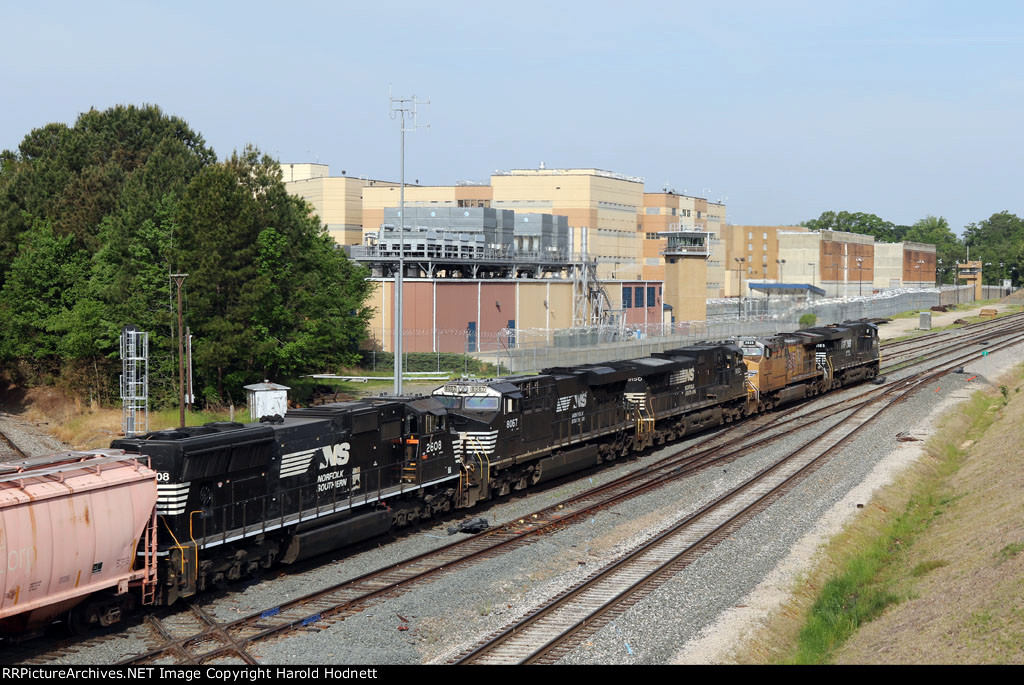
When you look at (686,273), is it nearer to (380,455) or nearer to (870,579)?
(870,579)

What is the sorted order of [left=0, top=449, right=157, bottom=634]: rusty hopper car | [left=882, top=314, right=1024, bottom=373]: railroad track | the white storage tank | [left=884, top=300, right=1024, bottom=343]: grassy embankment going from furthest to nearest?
1. [left=884, top=300, right=1024, bottom=343]: grassy embankment
2. [left=882, top=314, right=1024, bottom=373]: railroad track
3. the white storage tank
4. [left=0, top=449, right=157, bottom=634]: rusty hopper car

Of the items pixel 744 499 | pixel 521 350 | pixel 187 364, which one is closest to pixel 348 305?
pixel 521 350

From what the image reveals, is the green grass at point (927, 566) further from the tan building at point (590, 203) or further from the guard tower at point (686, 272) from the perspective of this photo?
the guard tower at point (686, 272)

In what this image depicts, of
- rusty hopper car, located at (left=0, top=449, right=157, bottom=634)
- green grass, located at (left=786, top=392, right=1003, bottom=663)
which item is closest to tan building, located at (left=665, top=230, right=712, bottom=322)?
green grass, located at (left=786, top=392, right=1003, bottom=663)

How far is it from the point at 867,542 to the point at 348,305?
3875 centimetres

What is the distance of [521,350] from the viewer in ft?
186

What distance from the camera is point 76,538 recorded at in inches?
616

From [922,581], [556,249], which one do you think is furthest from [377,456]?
[556,249]

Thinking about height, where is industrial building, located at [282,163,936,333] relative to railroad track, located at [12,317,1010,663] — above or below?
above

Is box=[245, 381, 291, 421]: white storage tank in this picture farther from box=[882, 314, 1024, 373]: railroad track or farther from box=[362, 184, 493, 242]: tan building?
box=[362, 184, 493, 242]: tan building

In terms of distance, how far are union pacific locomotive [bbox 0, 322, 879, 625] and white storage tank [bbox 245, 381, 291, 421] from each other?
54.9 ft

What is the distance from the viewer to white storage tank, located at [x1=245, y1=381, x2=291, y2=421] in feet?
142

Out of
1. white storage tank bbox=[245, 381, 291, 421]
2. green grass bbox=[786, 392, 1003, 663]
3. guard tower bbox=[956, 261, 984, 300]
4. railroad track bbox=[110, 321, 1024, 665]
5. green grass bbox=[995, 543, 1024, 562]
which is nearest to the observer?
railroad track bbox=[110, 321, 1024, 665]

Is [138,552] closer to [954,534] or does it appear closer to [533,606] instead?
[533,606]
